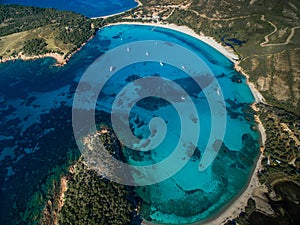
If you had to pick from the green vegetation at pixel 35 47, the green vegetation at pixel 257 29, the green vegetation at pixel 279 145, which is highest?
the green vegetation at pixel 257 29

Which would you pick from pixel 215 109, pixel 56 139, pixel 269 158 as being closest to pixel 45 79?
pixel 56 139

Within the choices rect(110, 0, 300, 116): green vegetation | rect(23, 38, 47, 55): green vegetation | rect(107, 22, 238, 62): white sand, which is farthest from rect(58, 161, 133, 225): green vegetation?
rect(23, 38, 47, 55): green vegetation

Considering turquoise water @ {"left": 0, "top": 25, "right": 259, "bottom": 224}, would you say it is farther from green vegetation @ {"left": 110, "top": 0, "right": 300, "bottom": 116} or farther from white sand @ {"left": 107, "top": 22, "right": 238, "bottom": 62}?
green vegetation @ {"left": 110, "top": 0, "right": 300, "bottom": 116}

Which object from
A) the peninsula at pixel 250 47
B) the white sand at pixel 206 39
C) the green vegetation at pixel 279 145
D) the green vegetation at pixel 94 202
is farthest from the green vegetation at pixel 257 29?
the green vegetation at pixel 94 202

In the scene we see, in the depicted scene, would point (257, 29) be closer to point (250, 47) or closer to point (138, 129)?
point (250, 47)

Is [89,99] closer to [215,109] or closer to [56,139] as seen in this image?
[56,139]

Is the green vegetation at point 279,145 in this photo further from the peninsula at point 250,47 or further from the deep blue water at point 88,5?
the deep blue water at point 88,5

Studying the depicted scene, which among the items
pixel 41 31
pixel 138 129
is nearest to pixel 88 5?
pixel 41 31
